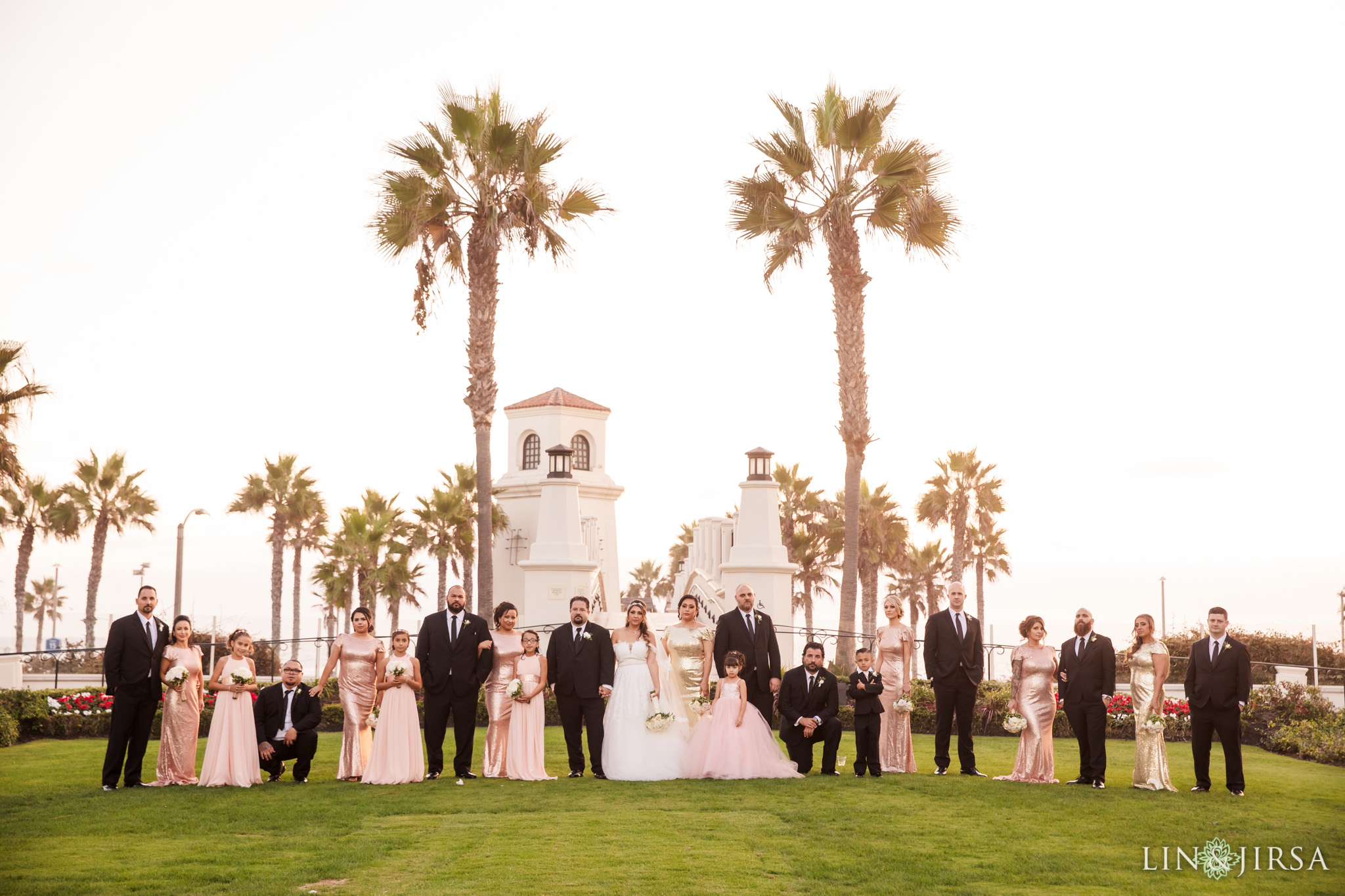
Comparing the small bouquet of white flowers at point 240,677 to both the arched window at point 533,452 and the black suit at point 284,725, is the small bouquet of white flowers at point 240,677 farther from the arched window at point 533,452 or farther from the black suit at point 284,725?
the arched window at point 533,452

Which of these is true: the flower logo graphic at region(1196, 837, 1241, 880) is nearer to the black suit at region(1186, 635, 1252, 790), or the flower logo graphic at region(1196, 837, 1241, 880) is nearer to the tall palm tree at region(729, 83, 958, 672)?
the black suit at region(1186, 635, 1252, 790)

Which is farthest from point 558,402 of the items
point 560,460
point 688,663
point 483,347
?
point 688,663

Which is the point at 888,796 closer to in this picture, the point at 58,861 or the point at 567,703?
the point at 567,703

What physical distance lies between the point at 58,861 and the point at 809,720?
741 cm

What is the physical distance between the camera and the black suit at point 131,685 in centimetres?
1206

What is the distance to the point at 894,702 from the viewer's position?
13.3 metres

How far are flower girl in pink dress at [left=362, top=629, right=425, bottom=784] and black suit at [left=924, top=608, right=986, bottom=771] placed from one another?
18.7 ft

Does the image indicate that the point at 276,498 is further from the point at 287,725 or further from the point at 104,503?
the point at 287,725

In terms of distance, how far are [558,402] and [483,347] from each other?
22011 millimetres

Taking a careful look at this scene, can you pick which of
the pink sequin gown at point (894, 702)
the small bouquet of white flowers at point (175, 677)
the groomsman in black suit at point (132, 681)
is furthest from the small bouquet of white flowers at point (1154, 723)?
the groomsman in black suit at point (132, 681)

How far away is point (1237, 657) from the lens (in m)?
11.7

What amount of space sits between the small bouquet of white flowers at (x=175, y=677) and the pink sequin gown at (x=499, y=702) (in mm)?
3143

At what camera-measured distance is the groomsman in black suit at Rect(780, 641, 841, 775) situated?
12.9 metres

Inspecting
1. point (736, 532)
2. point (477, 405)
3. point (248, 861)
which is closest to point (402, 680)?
point (248, 861)
